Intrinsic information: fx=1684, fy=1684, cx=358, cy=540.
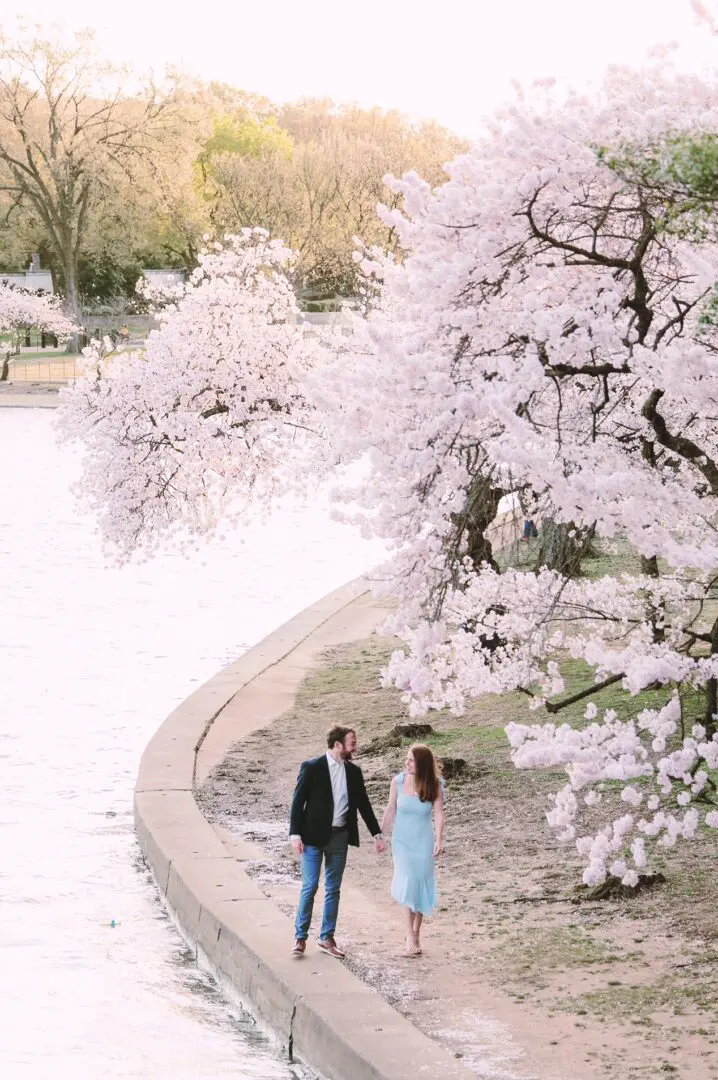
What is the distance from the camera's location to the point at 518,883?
1398 cm

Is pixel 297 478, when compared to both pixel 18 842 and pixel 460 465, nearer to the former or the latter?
pixel 18 842

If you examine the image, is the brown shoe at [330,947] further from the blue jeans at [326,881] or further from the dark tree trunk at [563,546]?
the dark tree trunk at [563,546]

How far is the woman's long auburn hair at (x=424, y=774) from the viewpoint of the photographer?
39.0 feet

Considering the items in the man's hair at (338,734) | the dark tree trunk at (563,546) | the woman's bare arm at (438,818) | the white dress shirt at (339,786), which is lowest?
the woman's bare arm at (438,818)

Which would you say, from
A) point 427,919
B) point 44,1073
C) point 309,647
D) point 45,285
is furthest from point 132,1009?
point 45,285

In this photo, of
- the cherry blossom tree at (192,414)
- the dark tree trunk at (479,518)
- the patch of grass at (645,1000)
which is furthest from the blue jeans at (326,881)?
the cherry blossom tree at (192,414)

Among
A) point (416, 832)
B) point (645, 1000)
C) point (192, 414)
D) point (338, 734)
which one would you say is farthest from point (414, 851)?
point (192, 414)

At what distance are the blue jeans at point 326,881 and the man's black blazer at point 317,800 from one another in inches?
3.5

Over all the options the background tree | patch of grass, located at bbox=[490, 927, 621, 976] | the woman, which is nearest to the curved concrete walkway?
the woman

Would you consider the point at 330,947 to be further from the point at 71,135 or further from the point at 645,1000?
the point at 71,135

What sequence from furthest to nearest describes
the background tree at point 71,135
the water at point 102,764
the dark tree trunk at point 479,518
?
the background tree at point 71,135
the dark tree trunk at point 479,518
the water at point 102,764

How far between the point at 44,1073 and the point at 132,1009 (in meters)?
1.24

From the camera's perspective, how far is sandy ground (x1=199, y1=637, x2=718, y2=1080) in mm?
10219

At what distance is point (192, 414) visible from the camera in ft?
81.9
